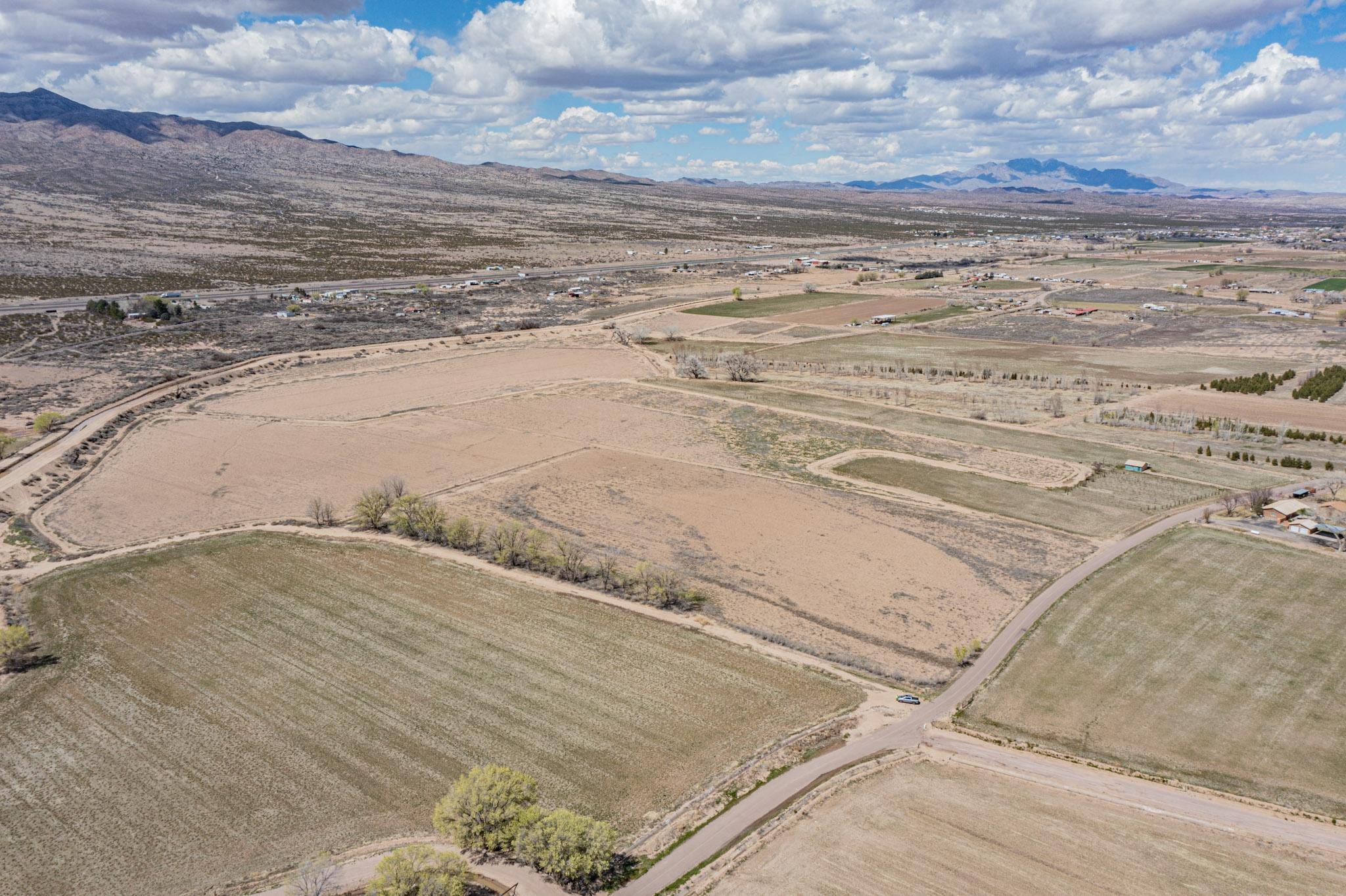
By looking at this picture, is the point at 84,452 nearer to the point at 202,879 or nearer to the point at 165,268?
the point at 202,879

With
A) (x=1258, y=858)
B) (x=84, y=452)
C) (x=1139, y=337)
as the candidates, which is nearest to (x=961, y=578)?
(x=1258, y=858)

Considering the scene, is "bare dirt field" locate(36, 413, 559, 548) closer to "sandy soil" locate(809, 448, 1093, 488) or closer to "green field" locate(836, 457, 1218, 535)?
"sandy soil" locate(809, 448, 1093, 488)

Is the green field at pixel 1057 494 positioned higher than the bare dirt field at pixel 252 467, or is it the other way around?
the green field at pixel 1057 494

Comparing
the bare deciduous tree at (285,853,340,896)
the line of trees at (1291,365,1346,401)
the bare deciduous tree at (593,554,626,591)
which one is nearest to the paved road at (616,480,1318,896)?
the bare deciduous tree at (285,853,340,896)

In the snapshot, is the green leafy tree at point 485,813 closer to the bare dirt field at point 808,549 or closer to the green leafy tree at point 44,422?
the bare dirt field at point 808,549

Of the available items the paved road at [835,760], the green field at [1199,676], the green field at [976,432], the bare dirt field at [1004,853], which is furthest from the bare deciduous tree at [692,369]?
the bare dirt field at [1004,853]

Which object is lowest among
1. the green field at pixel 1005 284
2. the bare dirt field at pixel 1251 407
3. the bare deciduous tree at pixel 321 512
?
the bare deciduous tree at pixel 321 512
